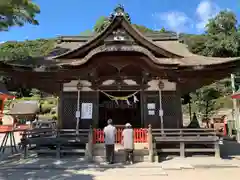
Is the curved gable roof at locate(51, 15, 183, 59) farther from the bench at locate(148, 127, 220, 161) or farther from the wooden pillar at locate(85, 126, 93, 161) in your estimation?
the wooden pillar at locate(85, 126, 93, 161)

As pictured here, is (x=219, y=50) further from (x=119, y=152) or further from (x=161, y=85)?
(x=119, y=152)

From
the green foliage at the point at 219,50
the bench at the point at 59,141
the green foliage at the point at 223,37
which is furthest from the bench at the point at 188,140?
the green foliage at the point at 223,37

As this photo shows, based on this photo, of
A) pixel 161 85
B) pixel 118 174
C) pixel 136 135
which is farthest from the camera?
pixel 161 85

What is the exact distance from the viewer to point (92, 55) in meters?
10.1

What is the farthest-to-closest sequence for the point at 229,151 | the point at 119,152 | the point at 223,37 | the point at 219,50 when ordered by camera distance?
1. the point at 223,37
2. the point at 219,50
3. the point at 229,151
4. the point at 119,152

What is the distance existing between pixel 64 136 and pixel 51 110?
3522cm

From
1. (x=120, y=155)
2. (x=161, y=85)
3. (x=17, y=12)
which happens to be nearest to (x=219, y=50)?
(x=161, y=85)

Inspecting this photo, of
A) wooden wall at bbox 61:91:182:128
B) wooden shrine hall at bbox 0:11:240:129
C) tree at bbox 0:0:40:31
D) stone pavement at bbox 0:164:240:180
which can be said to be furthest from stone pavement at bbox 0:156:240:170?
tree at bbox 0:0:40:31

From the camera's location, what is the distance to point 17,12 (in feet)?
43.8

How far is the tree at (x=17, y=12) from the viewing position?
1043 cm

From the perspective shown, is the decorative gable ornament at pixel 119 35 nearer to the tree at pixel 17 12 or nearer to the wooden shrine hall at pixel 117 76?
the wooden shrine hall at pixel 117 76

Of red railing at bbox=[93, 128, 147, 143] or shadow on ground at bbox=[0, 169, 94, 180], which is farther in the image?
red railing at bbox=[93, 128, 147, 143]

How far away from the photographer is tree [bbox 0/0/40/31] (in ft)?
34.2

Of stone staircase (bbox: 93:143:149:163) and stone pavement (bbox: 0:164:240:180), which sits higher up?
stone staircase (bbox: 93:143:149:163)
